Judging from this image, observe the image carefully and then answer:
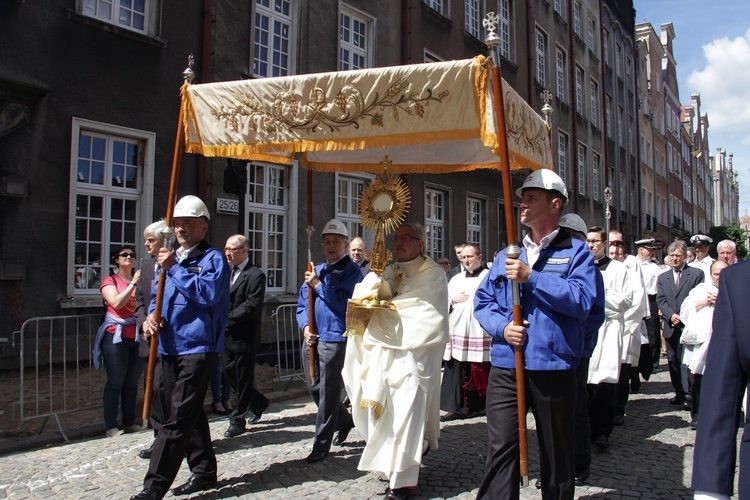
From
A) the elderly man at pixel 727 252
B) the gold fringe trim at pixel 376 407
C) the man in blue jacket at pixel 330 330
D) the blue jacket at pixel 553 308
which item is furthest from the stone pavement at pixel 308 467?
the elderly man at pixel 727 252

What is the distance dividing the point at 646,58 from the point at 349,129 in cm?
4298

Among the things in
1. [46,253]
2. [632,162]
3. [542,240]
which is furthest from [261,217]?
[632,162]

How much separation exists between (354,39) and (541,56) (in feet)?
40.2

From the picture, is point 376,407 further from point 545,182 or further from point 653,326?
point 653,326

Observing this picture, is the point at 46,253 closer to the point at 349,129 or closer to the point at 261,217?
the point at 261,217

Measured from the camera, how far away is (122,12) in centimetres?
988

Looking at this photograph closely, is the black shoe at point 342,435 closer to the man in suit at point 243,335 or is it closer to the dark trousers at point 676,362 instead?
the man in suit at point 243,335

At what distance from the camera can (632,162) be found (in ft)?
117

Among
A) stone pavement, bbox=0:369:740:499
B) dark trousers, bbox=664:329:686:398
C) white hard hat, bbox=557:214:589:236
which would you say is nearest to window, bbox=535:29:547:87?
dark trousers, bbox=664:329:686:398

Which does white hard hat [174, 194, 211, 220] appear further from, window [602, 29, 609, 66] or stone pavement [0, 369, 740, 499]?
window [602, 29, 609, 66]

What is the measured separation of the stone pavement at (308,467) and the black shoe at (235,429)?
0.21 ft

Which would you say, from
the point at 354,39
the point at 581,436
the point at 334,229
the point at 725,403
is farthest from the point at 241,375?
the point at 354,39

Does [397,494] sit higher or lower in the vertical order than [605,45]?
lower

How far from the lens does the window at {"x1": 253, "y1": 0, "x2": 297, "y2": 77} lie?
39.7ft
